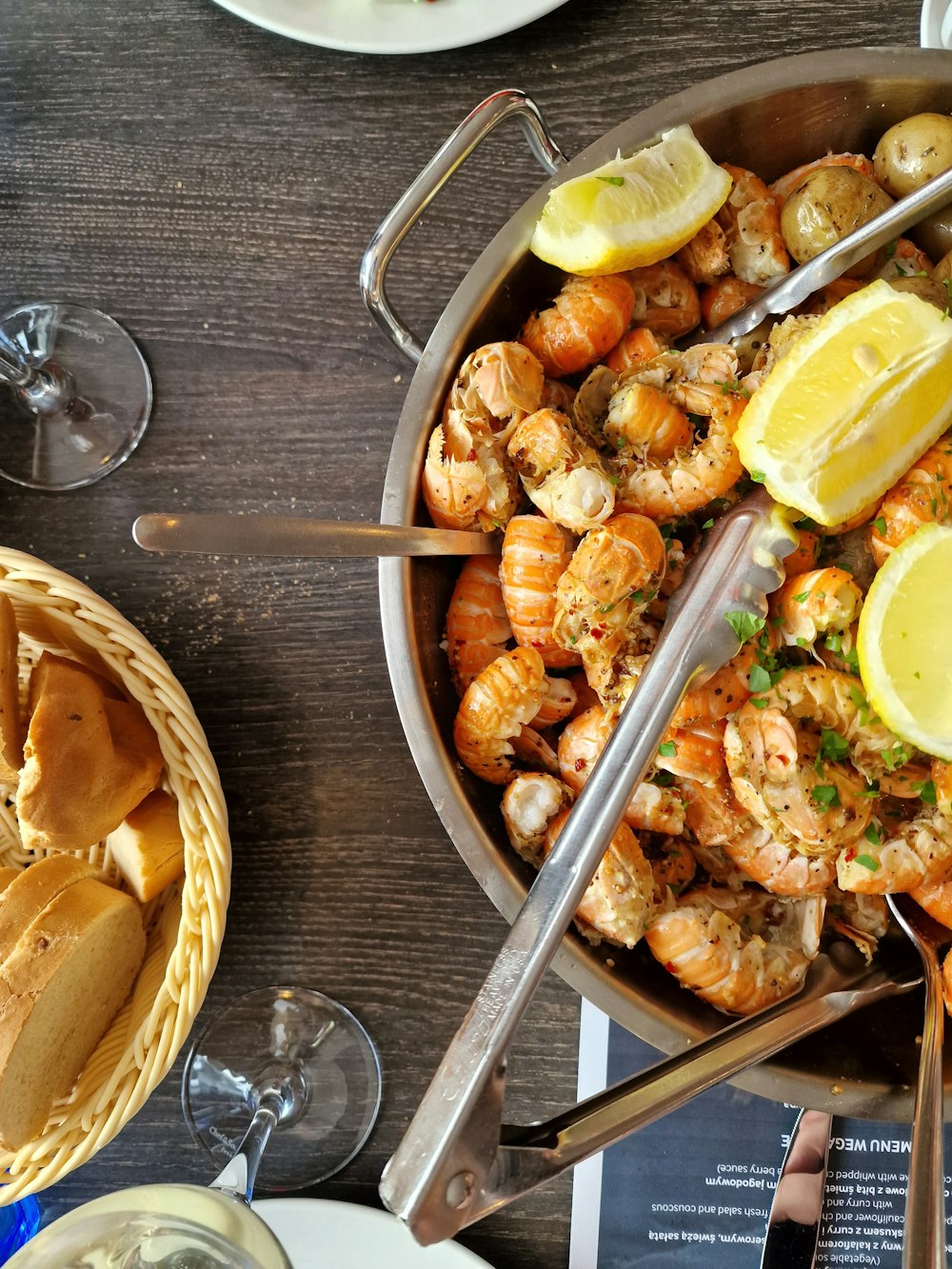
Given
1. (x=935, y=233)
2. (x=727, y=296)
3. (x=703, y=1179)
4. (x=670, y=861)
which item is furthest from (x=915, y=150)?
(x=703, y=1179)

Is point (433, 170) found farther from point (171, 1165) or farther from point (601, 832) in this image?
point (171, 1165)

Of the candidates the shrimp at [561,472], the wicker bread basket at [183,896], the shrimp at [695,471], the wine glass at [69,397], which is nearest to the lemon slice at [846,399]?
the shrimp at [695,471]

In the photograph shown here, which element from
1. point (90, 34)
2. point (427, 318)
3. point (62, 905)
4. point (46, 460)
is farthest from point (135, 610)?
point (90, 34)

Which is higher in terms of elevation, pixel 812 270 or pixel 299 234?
pixel 299 234

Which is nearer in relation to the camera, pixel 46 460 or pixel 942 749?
pixel 942 749

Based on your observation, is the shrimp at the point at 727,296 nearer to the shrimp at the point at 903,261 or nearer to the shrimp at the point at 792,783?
the shrimp at the point at 903,261

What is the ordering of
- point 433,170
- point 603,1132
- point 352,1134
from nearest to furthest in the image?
point 603,1132 < point 433,170 < point 352,1134
